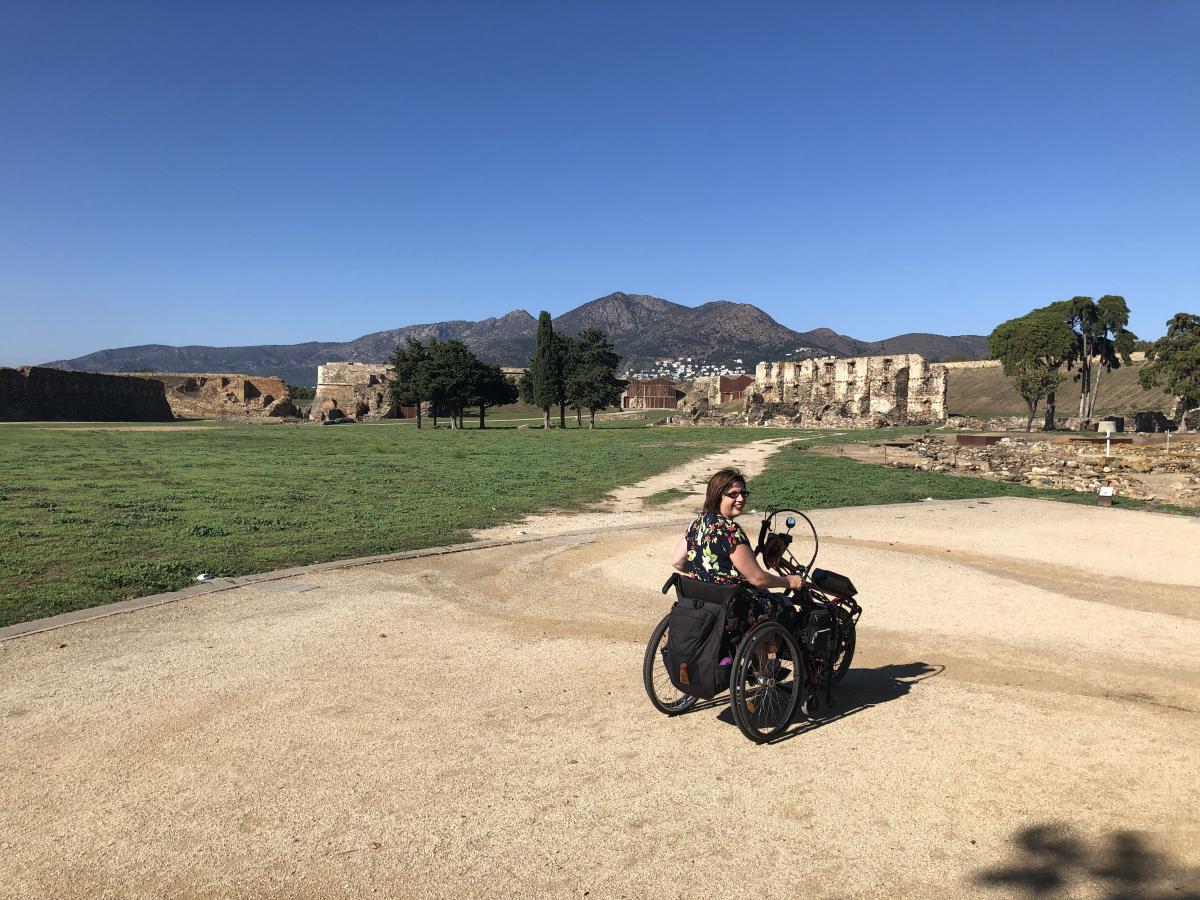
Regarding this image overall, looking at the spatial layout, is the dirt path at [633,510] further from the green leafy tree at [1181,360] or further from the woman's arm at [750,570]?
the green leafy tree at [1181,360]

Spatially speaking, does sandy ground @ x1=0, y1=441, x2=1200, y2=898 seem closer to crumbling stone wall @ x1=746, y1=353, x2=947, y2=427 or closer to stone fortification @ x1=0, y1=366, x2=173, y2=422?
crumbling stone wall @ x1=746, y1=353, x2=947, y2=427

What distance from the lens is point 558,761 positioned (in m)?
5.05

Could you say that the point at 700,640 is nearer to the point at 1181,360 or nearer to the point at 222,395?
the point at 1181,360

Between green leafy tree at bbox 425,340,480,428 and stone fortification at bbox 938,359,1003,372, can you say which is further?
stone fortification at bbox 938,359,1003,372

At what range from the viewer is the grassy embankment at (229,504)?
33.7ft

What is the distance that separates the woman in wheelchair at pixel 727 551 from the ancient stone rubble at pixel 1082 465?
1925 centimetres

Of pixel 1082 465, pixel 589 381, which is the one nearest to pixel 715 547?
pixel 1082 465

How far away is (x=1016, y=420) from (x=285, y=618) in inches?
2635

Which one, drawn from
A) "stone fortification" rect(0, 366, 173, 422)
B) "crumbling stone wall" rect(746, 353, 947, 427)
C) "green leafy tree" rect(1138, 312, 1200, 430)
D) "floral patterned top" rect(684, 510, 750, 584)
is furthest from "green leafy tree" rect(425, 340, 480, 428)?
"floral patterned top" rect(684, 510, 750, 584)

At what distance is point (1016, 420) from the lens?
2488 inches

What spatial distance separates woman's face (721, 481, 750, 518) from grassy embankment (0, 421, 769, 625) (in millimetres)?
7478

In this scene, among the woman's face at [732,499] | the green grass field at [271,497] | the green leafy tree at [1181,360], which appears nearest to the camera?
the woman's face at [732,499]

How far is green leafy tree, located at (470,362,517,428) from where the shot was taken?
6238 cm

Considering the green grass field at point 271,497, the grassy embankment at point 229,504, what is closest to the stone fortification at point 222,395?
the green grass field at point 271,497
